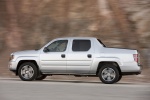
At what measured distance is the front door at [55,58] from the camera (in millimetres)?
14898

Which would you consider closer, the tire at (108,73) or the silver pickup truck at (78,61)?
the silver pickup truck at (78,61)

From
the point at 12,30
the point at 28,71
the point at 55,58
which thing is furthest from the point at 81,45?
the point at 12,30

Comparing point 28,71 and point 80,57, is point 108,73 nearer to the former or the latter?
point 80,57

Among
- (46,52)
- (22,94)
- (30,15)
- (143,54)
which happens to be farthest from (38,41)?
(22,94)

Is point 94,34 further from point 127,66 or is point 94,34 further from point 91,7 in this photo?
point 127,66

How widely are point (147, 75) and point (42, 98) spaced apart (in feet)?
31.2

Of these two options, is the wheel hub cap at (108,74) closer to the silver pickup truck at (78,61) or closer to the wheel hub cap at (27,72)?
the silver pickup truck at (78,61)

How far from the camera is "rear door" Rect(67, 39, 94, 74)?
1462 centimetres

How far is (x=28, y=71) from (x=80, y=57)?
2.16 metres

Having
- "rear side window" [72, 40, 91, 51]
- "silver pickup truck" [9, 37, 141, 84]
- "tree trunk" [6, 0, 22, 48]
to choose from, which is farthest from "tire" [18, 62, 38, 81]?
"tree trunk" [6, 0, 22, 48]

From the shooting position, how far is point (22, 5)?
26.2 meters

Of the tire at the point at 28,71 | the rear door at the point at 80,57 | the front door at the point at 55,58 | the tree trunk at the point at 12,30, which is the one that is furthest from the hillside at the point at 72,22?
the rear door at the point at 80,57

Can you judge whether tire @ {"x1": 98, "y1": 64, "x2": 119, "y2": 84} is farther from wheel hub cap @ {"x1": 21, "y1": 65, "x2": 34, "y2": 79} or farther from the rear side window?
wheel hub cap @ {"x1": 21, "y1": 65, "x2": 34, "y2": 79}

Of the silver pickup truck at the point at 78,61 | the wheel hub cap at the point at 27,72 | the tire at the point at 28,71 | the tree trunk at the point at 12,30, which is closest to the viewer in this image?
the silver pickup truck at the point at 78,61
